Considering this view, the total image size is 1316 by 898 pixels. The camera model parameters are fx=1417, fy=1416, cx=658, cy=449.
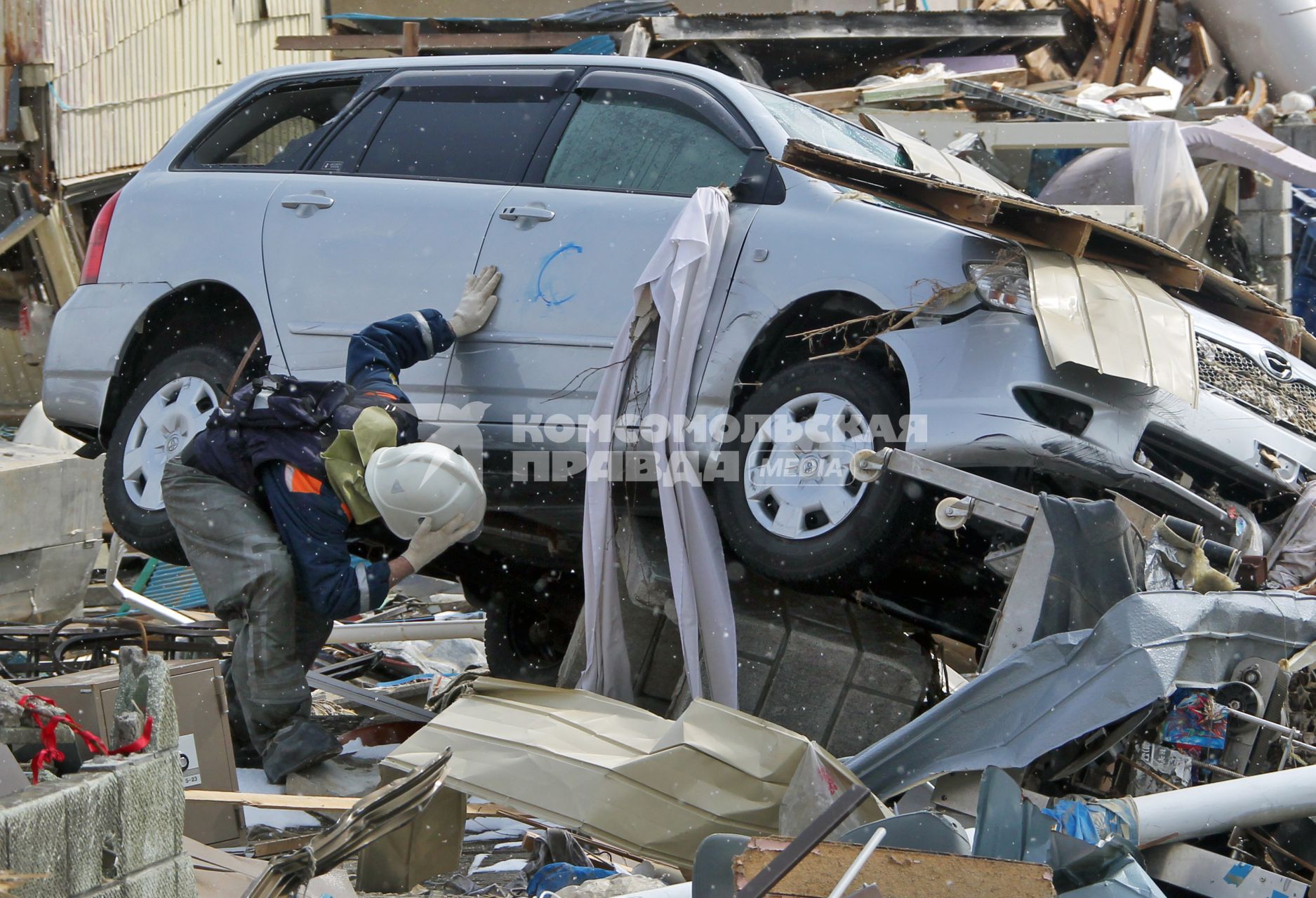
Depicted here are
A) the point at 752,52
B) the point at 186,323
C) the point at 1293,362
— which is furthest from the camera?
the point at 752,52

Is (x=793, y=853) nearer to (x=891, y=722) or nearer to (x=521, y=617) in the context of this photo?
(x=891, y=722)

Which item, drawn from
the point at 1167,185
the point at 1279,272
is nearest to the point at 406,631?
the point at 1167,185

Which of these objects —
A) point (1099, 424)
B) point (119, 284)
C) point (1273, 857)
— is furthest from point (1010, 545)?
point (119, 284)

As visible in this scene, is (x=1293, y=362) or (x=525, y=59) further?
(x=525, y=59)

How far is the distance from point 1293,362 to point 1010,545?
1201 mm

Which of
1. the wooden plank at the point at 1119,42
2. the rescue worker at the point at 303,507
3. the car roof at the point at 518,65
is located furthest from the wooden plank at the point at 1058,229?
the wooden plank at the point at 1119,42

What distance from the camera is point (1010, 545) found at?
4227 mm

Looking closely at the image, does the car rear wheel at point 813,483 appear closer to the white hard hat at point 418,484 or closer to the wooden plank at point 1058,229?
the wooden plank at point 1058,229

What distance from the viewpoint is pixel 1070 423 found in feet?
13.8

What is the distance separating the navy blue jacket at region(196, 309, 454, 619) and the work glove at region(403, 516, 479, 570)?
12cm

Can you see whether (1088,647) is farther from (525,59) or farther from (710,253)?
(525,59)

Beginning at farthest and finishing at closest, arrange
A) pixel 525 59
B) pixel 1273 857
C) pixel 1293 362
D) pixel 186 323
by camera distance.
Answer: pixel 186 323
pixel 525 59
pixel 1293 362
pixel 1273 857

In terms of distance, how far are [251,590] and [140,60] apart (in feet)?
31.6

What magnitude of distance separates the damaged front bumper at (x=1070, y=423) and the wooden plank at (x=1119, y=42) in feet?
33.2
